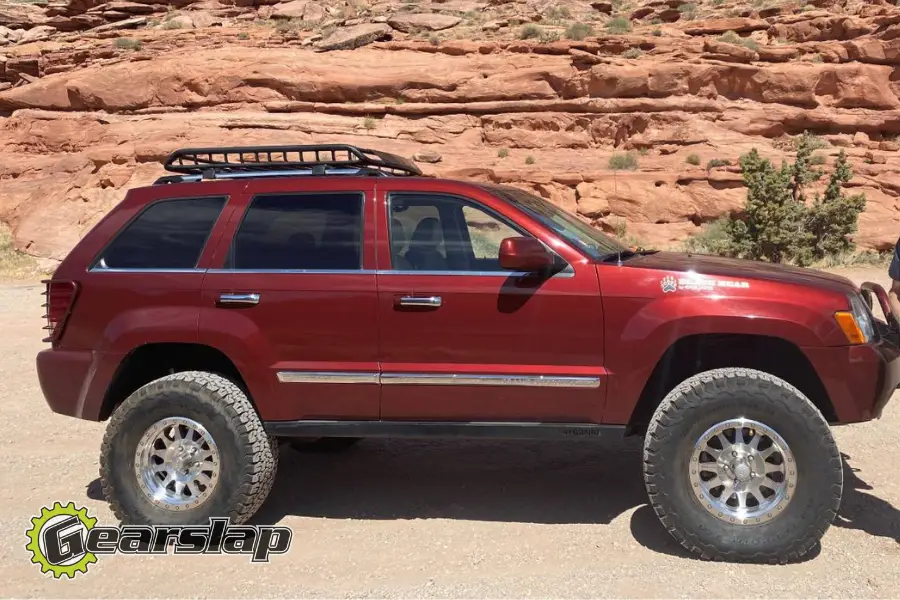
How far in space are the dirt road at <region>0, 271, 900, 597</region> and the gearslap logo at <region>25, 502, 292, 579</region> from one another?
7 centimetres

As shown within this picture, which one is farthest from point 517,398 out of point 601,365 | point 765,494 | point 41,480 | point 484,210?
point 41,480

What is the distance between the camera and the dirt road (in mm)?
3422

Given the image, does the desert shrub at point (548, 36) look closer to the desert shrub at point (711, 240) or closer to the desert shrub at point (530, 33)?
the desert shrub at point (530, 33)

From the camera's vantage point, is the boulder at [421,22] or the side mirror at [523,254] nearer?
the side mirror at [523,254]

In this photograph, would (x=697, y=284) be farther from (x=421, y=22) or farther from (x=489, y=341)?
(x=421, y=22)

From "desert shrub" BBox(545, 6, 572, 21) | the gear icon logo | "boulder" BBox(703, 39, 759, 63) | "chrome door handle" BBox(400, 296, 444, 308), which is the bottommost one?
the gear icon logo

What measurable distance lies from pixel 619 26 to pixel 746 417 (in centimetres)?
2971

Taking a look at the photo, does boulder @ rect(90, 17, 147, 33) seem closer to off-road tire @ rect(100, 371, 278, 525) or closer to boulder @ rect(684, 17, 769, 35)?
boulder @ rect(684, 17, 769, 35)

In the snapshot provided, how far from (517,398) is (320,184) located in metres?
1.65

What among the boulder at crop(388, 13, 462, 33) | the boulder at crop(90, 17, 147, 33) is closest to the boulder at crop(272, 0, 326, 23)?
the boulder at crop(388, 13, 462, 33)

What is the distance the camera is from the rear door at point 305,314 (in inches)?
155

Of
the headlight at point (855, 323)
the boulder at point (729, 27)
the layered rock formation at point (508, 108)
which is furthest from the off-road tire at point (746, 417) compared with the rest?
the boulder at point (729, 27)

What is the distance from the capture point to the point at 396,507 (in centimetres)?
443

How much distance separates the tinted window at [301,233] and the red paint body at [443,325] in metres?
0.06
